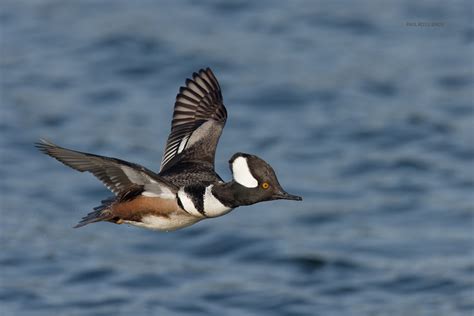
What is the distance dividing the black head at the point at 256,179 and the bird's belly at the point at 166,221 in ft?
1.77

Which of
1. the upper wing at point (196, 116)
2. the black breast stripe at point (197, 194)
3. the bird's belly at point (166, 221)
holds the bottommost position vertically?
the bird's belly at point (166, 221)

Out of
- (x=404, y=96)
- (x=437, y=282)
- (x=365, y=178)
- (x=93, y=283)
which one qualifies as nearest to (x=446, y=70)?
(x=404, y=96)

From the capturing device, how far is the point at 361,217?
1853cm

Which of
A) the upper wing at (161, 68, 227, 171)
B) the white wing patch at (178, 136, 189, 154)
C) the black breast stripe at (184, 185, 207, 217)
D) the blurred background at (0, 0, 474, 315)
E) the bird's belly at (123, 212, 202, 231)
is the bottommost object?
the bird's belly at (123, 212, 202, 231)

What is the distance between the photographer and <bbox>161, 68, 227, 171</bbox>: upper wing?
10.2 meters

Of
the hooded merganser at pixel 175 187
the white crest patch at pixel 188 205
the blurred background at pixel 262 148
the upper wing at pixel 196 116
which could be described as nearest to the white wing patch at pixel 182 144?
the upper wing at pixel 196 116

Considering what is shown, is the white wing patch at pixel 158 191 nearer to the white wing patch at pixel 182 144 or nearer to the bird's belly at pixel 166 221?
the bird's belly at pixel 166 221

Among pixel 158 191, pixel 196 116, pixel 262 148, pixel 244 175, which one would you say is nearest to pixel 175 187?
pixel 158 191

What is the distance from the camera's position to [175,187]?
9016 millimetres

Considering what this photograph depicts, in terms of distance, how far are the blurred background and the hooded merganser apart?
23.7 ft

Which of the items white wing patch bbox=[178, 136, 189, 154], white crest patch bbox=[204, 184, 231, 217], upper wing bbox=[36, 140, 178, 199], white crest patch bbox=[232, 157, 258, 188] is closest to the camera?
upper wing bbox=[36, 140, 178, 199]

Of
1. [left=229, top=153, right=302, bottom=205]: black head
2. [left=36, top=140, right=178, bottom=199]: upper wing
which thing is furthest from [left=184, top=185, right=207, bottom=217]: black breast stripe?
[left=229, top=153, right=302, bottom=205]: black head

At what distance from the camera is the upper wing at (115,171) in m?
8.38

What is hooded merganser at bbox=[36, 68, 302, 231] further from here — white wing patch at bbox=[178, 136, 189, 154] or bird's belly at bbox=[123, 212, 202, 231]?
white wing patch at bbox=[178, 136, 189, 154]
